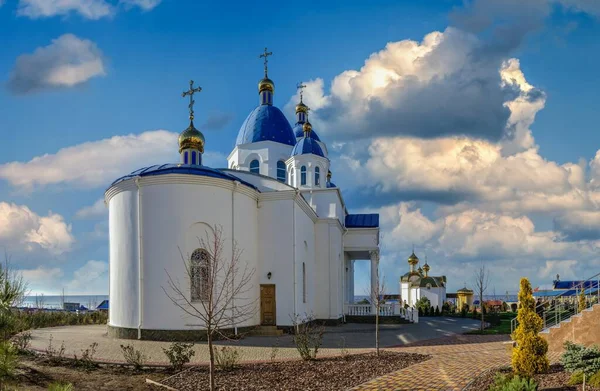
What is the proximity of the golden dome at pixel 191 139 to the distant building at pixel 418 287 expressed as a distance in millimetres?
29436

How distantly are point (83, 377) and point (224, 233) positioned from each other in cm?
957

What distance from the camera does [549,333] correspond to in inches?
608

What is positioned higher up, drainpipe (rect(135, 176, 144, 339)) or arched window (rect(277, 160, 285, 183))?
arched window (rect(277, 160, 285, 183))

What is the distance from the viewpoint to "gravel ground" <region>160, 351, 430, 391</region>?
10828 mm

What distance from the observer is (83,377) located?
11625 mm

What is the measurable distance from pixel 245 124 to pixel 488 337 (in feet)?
67.9

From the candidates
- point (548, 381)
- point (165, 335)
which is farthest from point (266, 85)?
point (548, 381)

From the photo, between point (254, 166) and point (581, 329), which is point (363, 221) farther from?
point (581, 329)

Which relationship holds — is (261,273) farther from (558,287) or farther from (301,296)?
(558,287)

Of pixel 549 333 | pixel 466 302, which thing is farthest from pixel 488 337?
pixel 466 302

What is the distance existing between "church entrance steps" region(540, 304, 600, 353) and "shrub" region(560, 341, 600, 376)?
4.96 metres

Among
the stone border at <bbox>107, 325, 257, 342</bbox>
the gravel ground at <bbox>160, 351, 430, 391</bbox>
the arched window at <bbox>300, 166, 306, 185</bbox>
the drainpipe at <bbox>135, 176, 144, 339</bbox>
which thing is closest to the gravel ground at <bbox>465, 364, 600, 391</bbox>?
the gravel ground at <bbox>160, 351, 430, 391</bbox>

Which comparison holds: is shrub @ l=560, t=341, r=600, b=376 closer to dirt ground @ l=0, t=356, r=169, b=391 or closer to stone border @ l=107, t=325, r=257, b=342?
dirt ground @ l=0, t=356, r=169, b=391

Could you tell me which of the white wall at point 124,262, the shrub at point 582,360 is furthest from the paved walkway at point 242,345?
the shrub at point 582,360
